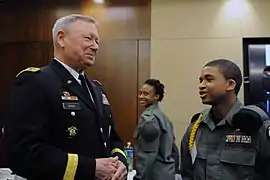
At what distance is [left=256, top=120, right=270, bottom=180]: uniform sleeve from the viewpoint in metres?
1.67

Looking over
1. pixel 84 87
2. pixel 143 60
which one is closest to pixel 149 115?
pixel 84 87

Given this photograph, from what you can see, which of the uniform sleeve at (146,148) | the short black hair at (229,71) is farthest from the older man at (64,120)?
the uniform sleeve at (146,148)

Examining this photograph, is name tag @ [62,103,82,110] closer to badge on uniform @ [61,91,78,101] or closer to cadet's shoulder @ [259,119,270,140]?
badge on uniform @ [61,91,78,101]

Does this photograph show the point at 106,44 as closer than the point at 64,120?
No

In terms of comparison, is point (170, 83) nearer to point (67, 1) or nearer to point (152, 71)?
point (152, 71)

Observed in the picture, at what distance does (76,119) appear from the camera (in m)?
1.56

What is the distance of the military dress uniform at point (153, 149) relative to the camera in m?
3.04

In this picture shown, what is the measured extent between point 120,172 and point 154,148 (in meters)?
1.49

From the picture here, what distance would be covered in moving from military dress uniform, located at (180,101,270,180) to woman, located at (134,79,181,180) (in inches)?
43.6

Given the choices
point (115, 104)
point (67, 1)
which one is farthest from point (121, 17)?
point (115, 104)

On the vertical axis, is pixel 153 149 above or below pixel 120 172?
below

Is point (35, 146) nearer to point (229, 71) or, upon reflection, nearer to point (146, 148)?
point (229, 71)

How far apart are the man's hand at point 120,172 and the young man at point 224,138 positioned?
39 centimetres

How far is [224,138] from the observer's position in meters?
1.80
